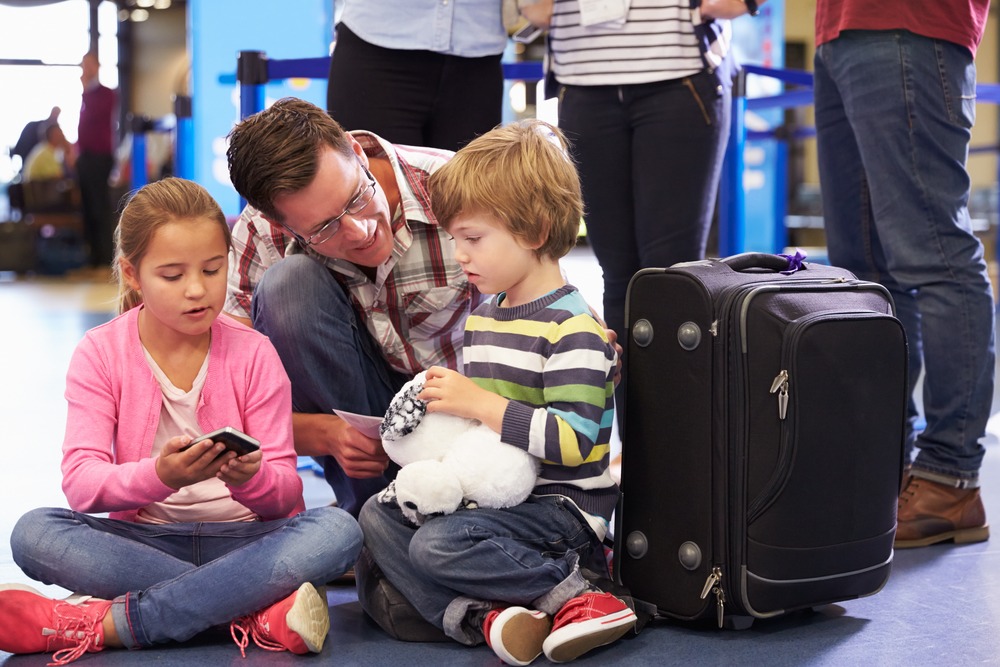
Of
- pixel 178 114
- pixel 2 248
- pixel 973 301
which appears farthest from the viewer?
pixel 2 248

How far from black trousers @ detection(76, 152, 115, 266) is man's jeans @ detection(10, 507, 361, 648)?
7268mm

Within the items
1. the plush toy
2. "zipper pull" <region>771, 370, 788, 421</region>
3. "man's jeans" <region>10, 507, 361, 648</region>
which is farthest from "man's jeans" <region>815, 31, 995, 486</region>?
"man's jeans" <region>10, 507, 361, 648</region>

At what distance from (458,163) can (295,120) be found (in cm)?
24

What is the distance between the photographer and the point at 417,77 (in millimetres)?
2010

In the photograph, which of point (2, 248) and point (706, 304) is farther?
point (2, 248)

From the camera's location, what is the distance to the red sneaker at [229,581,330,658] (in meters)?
1.38

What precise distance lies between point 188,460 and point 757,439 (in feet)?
2.38

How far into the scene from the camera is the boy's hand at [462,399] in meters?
1.42

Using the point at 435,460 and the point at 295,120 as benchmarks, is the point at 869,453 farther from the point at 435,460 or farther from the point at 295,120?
the point at 295,120

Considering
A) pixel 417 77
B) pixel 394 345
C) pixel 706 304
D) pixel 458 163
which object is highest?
pixel 417 77

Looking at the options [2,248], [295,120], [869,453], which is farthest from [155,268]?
[2,248]

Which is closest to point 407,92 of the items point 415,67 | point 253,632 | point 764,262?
point 415,67

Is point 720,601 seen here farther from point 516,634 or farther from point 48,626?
point 48,626

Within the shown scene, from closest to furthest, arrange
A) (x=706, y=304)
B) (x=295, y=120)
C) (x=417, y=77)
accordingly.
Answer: (x=706, y=304) → (x=295, y=120) → (x=417, y=77)
